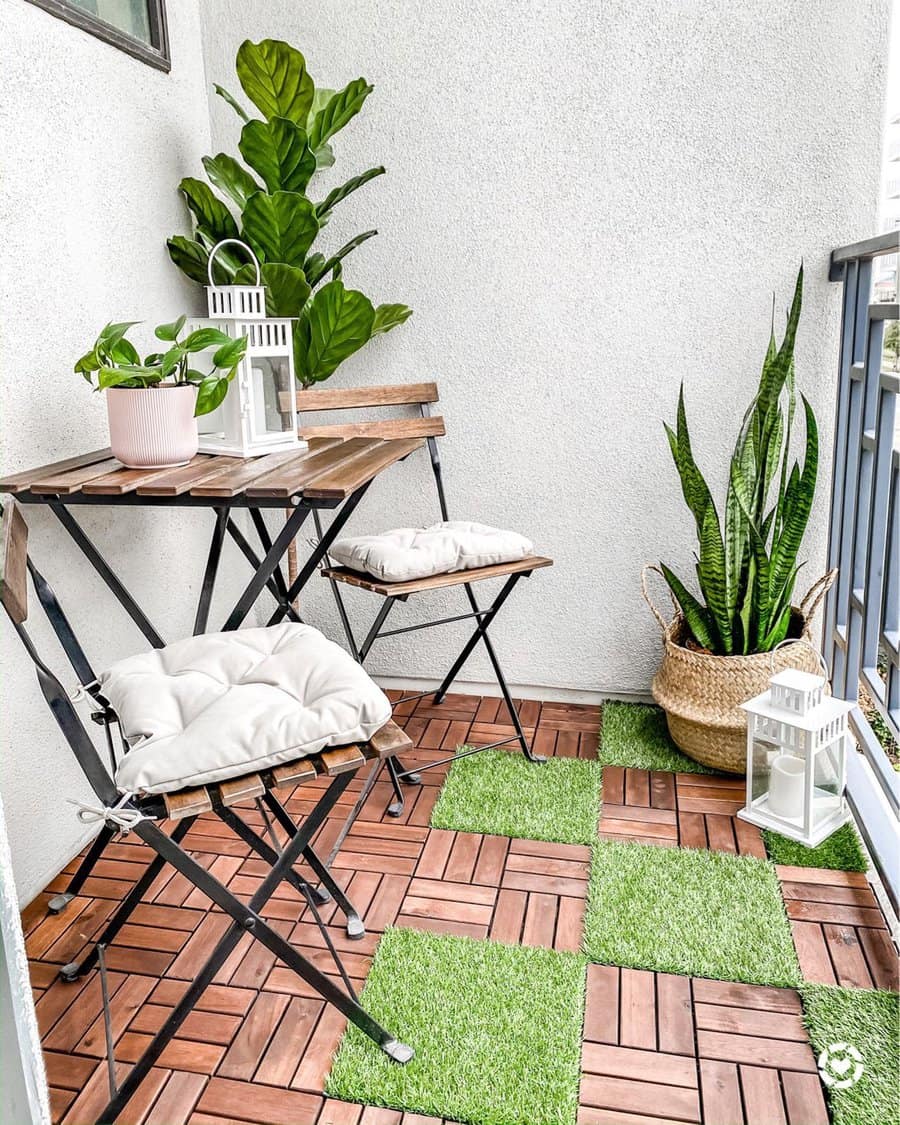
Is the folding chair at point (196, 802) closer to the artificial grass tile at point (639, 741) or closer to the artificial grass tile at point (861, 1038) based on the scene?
the artificial grass tile at point (861, 1038)

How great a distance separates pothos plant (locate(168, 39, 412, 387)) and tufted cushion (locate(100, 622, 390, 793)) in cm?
122

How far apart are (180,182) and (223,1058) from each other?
231 cm

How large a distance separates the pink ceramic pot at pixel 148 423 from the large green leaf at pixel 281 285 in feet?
2.07

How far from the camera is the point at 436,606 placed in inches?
129

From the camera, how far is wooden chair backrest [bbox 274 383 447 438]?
2.74 meters

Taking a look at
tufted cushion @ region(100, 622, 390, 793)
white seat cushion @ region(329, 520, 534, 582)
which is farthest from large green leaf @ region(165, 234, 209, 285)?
tufted cushion @ region(100, 622, 390, 793)

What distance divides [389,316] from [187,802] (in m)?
1.90

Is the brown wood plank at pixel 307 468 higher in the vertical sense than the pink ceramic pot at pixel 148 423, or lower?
lower

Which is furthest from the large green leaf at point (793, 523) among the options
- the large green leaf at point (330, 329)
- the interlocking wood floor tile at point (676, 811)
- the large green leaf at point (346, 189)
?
the large green leaf at point (346, 189)

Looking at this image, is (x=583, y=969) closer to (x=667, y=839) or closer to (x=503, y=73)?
(x=667, y=839)

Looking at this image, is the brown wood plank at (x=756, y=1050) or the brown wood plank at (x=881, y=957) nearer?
the brown wood plank at (x=756, y=1050)

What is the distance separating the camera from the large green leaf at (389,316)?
Result: 9.68 feet

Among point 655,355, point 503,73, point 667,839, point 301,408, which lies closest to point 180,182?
point 301,408

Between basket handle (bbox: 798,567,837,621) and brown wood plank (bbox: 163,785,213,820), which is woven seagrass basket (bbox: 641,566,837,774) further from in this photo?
brown wood plank (bbox: 163,785,213,820)
